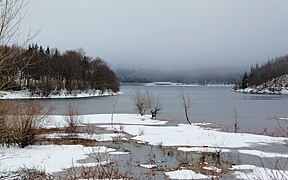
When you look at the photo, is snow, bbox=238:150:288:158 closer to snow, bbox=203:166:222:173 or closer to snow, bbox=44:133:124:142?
snow, bbox=203:166:222:173

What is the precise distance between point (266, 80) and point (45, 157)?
13235 centimetres

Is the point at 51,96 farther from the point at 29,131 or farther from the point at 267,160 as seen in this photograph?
the point at 267,160

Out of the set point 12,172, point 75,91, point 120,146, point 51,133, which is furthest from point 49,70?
point 12,172

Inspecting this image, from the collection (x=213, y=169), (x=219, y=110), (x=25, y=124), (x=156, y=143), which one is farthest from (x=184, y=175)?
(x=219, y=110)

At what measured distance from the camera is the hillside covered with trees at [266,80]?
125 metres

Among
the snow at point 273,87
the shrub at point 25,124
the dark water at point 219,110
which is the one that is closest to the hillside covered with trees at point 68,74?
the dark water at point 219,110

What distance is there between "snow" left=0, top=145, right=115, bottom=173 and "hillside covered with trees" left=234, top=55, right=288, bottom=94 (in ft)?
375

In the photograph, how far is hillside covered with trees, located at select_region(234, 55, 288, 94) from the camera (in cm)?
12484

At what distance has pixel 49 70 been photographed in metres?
86.3

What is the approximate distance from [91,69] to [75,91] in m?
17.1

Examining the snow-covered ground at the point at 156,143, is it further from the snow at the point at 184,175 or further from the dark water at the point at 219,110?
the dark water at the point at 219,110

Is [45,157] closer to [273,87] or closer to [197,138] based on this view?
[197,138]

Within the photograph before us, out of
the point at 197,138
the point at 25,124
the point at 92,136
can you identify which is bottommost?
the point at 92,136

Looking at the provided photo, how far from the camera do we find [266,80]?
13538 centimetres
